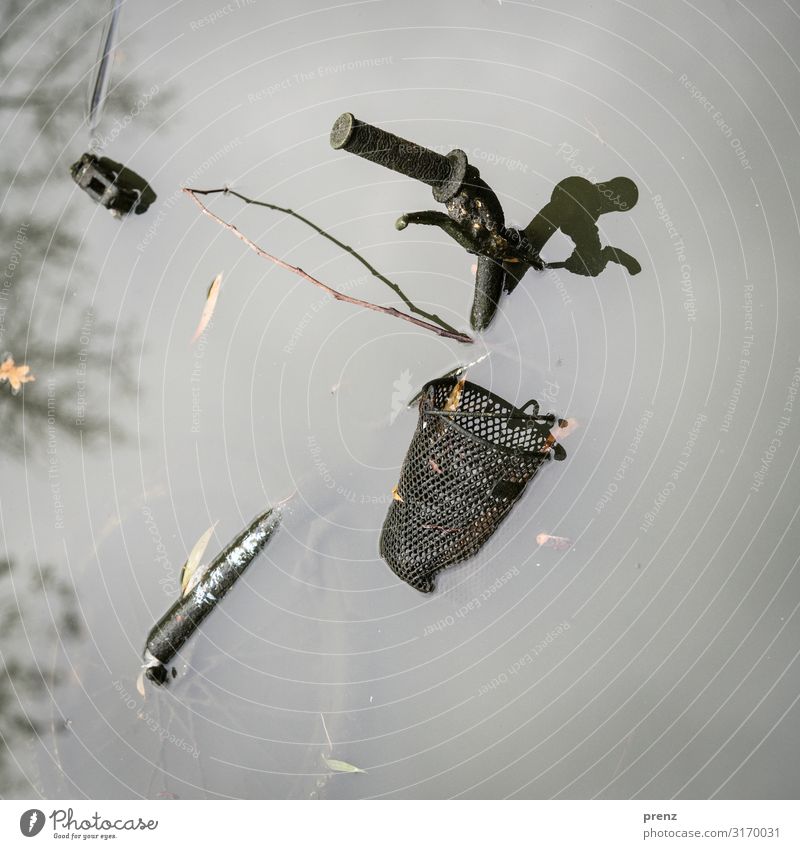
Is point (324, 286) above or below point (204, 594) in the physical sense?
above

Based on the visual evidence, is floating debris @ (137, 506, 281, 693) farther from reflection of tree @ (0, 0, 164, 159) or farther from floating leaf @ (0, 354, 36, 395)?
reflection of tree @ (0, 0, 164, 159)

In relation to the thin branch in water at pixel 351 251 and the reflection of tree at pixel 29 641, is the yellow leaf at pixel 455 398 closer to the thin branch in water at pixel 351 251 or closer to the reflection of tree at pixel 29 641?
the thin branch in water at pixel 351 251

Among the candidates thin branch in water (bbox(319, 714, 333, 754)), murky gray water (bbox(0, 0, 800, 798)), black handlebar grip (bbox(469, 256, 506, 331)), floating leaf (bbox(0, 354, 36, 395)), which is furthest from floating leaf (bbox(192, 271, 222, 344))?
thin branch in water (bbox(319, 714, 333, 754))

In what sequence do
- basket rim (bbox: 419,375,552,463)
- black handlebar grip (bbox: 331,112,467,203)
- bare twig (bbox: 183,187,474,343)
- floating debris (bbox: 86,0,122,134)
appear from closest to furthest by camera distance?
black handlebar grip (bbox: 331,112,467,203), basket rim (bbox: 419,375,552,463), bare twig (bbox: 183,187,474,343), floating debris (bbox: 86,0,122,134)

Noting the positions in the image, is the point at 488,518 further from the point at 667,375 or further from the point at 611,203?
the point at 611,203

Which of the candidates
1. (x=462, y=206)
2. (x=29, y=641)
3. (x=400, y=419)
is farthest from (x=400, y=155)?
(x=29, y=641)

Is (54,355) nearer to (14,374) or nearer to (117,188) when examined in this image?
(14,374)

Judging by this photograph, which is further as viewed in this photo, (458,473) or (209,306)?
(209,306)
